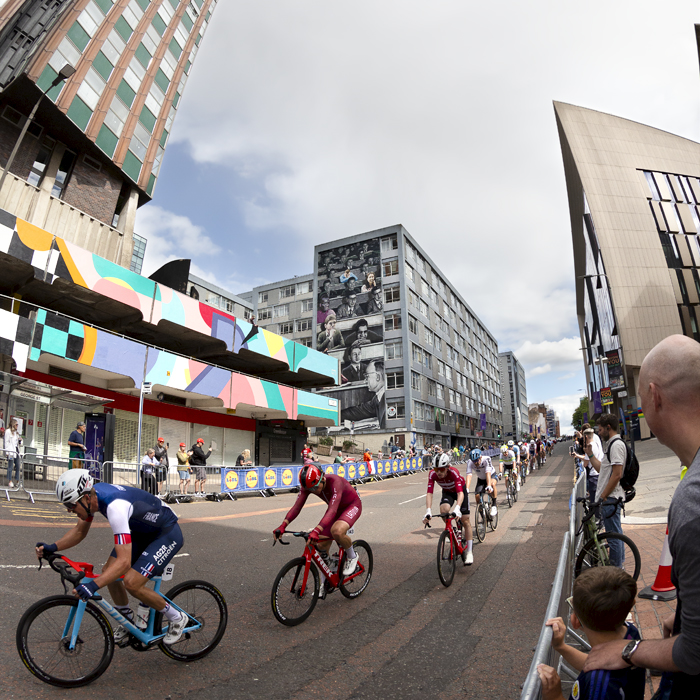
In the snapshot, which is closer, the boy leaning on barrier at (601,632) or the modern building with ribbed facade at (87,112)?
the boy leaning on barrier at (601,632)

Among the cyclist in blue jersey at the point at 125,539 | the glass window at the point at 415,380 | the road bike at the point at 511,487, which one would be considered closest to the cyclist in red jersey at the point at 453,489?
the cyclist in blue jersey at the point at 125,539

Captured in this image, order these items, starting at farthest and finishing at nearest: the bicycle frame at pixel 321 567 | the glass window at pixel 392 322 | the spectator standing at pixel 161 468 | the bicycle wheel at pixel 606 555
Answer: the glass window at pixel 392 322 → the spectator standing at pixel 161 468 → the bicycle wheel at pixel 606 555 → the bicycle frame at pixel 321 567

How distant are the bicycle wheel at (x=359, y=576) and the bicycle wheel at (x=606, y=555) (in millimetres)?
2515

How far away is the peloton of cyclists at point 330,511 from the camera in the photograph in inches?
211

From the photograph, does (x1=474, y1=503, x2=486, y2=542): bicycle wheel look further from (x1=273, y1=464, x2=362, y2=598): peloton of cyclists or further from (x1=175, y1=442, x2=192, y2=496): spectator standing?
(x1=175, y1=442, x2=192, y2=496): spectator standing

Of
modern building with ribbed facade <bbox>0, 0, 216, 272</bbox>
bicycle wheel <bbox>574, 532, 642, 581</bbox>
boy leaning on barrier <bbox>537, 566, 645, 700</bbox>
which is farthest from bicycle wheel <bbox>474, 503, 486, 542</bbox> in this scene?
modern building with ribbed facade <bbox>0, 0, 216, 272</bbox>

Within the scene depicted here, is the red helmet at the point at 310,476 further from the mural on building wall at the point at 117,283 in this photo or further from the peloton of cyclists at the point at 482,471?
the mural on building wall at the point at 117,283

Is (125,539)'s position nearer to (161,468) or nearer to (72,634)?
(72,634)

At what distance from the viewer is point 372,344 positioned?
5894 cm

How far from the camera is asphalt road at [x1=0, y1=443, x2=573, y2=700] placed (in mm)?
3684

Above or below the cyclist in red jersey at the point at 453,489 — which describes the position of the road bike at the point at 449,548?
below

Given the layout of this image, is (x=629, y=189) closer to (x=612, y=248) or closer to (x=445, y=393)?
(x=612, y=248)

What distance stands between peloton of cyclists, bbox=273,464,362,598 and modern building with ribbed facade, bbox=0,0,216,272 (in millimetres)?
20392

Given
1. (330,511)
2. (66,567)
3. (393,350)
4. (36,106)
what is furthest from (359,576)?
(393,350)
